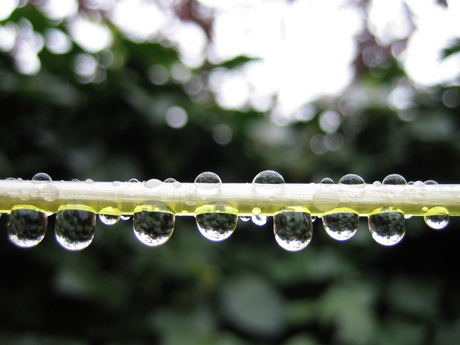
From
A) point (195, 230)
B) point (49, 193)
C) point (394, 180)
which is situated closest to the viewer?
point (49, 193)

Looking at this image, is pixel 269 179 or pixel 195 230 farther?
pixel 195 230

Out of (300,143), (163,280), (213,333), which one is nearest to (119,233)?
(163,280)

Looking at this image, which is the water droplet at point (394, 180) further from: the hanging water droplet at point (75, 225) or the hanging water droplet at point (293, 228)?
the hanging water droplet at point (75, 225)

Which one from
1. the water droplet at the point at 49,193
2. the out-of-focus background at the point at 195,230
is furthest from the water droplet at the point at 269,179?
the out-of-focus background at the point at 195,230

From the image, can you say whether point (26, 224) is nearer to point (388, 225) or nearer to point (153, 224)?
point (153, 224)

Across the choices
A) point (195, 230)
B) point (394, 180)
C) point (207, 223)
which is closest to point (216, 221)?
point (207, 223)

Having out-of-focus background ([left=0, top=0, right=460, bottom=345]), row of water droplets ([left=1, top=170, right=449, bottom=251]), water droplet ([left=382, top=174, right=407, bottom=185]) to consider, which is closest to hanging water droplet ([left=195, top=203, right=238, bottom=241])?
row of water droplets ([left=1, top=170, right=449, bottom=251])
